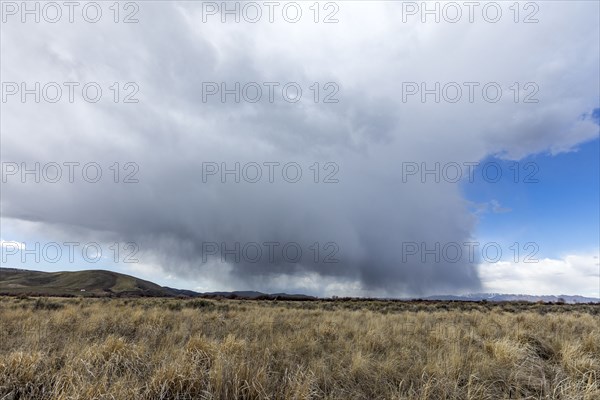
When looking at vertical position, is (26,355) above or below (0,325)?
above

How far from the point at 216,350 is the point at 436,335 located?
626 cm

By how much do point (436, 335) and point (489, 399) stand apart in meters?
4.54

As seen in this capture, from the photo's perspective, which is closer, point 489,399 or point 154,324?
point 489,399

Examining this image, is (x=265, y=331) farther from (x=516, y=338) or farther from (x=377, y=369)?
(x=516, y=338)

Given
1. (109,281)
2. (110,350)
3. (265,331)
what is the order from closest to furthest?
(110,350), (265,331), (109,281)

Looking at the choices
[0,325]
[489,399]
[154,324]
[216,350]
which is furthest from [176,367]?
[0,325]

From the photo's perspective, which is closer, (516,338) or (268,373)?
(268,373)

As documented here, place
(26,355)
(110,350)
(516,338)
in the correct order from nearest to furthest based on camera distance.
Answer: (26,355) → (110,350) → (516,338)

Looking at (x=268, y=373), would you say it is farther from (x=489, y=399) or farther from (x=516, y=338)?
(x=516, y=338)

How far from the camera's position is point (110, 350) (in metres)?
6.73

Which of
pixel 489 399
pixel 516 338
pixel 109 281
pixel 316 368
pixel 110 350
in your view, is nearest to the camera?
pixel 489 399

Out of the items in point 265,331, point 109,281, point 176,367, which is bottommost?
point 109,281

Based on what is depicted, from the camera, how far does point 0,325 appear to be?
11.1 meters

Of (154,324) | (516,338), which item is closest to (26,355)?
(154,324)
